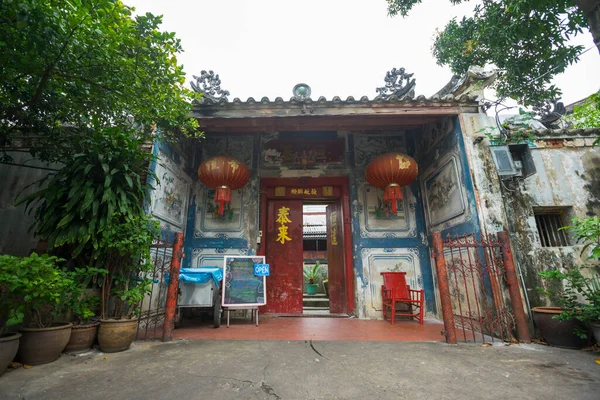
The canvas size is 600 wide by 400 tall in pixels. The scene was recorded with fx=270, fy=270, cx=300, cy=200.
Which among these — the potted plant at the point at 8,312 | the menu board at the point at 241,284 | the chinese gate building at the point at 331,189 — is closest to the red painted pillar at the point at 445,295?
the chinese gate building at the point at 331,189

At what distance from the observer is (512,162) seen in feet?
13.6

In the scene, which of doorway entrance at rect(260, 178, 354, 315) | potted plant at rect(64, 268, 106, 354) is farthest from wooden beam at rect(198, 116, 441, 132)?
potted plant at rect(64, 268, 106, 354)

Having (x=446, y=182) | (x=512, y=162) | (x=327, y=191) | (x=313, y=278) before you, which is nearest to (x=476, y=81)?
(x=512, y=162)

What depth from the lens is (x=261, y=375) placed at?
2.31m

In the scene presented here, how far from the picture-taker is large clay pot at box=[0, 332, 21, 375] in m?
2.20

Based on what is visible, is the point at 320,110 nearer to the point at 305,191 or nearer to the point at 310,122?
the point at 310,122

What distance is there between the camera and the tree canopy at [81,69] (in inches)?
97.0

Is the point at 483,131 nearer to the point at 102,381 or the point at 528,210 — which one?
the point at 528,210

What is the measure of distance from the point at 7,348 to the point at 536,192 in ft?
21.9

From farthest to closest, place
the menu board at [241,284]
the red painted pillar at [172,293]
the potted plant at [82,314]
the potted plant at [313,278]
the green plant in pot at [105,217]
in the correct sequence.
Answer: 1. the potted plant at [313,278]
2. the menu board at [241,284]
3. the red painted pillar at [172,293]
4. the green plant in pot at [105,217]
5. the potted plant at [82,314]

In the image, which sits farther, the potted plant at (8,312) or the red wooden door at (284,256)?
the red wooden door at (284,256)

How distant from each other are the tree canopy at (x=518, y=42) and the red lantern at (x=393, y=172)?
2562mm

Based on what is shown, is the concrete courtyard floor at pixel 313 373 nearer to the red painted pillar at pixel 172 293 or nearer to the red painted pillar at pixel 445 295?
the red painted pillar at pixel 445 295

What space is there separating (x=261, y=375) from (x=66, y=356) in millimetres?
2124
